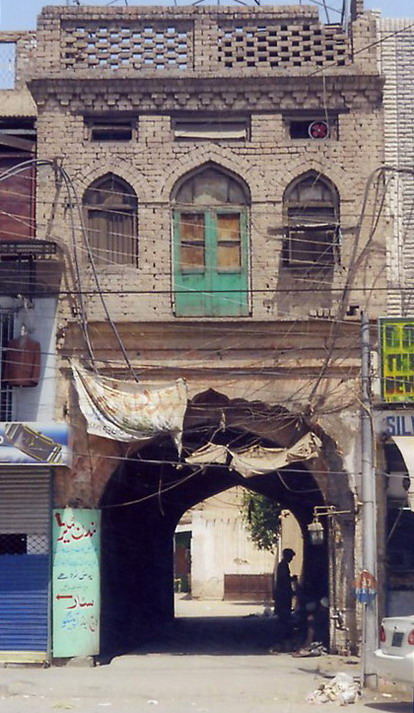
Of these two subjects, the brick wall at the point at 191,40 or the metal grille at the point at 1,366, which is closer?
the metal grille at the point at 1,366

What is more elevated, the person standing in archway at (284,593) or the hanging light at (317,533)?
the hanging light at (317,533)

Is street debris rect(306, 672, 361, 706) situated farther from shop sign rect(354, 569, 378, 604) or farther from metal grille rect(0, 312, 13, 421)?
metal grille rect(0, 312, 13, 421)

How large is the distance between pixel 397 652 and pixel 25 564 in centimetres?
711

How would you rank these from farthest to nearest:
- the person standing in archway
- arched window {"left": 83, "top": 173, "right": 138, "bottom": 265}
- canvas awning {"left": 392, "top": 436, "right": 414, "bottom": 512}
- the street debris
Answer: the person standing in archway, arched window {"left": 83, "top": 173, "right": 138, "bottom": 265}, canvas awning {"left": 392, "top": 436, "right": 414, "bottom": 512}, the street debris

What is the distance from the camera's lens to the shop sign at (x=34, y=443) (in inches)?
730

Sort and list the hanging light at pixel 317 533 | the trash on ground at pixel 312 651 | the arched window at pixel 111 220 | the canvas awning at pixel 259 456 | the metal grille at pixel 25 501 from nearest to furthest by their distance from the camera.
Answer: the canvas awning at pixel 259 456 → the metal grille at pixel 25 501 → the arched window at pixel 111 220 → the trash on ground at pixel 312 651 → the hanging light at pixel 317 533

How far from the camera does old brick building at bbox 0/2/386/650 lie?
1928 centimetres

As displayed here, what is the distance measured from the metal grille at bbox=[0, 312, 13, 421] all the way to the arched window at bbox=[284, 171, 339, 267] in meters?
4.76

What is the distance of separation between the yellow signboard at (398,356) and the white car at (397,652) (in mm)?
4932

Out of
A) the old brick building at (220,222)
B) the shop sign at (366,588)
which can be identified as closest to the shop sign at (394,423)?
the old brick building at (220,222)

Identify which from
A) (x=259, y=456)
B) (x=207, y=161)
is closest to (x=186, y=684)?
(x=259, y=456)

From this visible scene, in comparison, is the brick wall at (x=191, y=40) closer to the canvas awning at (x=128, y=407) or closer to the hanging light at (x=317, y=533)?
the canvas awning at (x=128, y=407)

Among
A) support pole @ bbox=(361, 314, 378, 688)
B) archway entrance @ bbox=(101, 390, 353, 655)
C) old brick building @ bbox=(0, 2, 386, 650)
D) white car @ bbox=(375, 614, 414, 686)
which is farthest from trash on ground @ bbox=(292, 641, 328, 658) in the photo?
white car @ bbox=(375, 614, 414, 686)

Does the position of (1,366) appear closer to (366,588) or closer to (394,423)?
(394,423)
